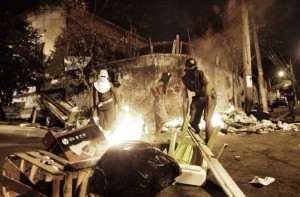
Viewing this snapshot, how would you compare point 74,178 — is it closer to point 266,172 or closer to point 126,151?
point 126,151

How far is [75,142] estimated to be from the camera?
412cm

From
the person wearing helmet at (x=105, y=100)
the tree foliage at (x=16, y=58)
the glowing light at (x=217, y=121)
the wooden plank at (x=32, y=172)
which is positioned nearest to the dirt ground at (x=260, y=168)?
the wooden plank at (x=32, y=172)

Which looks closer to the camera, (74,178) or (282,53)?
(74,178)

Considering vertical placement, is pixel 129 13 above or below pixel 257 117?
above

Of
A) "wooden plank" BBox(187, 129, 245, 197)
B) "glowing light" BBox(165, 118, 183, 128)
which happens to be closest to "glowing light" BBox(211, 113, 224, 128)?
"glowing light" BBox(165, 118, 183, 128)

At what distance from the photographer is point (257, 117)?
484 inches

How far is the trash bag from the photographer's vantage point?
3.06 m

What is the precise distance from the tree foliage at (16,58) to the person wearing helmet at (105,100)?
11.1 m

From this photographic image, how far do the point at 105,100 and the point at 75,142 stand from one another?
3.30 m

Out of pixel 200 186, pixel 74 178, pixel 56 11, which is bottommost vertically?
pixel 200 186

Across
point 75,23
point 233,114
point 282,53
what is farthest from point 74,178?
point 282,53

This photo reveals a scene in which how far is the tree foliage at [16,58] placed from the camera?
16.4m

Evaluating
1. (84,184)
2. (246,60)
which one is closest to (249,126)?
(246,60)

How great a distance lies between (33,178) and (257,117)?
10174 millimetres
